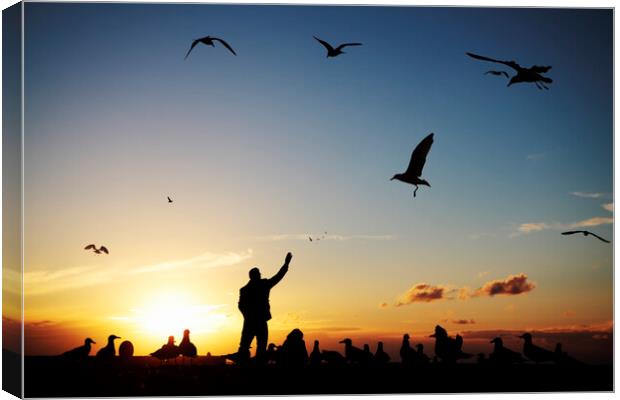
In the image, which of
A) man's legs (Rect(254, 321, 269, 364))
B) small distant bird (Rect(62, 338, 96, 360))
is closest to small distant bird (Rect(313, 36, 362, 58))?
man's legs (Rect(254, 321, 269, 364))

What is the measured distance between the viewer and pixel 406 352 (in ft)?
52.7

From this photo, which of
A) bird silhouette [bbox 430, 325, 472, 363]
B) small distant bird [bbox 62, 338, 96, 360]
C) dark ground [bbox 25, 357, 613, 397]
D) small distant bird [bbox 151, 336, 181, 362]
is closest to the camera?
dark ground [bbox 25, 357, 613, 397]

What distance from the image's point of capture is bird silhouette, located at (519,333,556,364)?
51.3 feet

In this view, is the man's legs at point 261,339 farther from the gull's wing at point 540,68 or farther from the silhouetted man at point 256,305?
the gull's wing at point 540,68

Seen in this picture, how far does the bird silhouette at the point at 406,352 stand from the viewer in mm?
15938

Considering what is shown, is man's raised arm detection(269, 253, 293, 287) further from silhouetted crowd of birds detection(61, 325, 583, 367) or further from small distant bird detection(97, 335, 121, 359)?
small distant bird detection(97, 335, 121, 359)

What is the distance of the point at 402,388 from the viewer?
15125 millimetres

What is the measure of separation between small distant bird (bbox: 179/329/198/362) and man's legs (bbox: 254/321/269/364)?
2.78ft

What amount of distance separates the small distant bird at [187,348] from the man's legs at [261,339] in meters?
0.85

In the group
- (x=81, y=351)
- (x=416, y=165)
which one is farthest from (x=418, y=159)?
(x=81, y=351)

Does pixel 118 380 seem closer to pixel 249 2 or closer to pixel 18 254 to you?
pixel 18 254

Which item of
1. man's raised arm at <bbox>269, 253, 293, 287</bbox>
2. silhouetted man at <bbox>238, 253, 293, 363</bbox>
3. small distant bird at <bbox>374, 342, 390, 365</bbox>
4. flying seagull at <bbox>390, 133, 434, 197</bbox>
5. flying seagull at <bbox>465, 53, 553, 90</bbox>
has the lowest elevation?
small distant bird at <bbox>374, 342, 390, 365</bbox>

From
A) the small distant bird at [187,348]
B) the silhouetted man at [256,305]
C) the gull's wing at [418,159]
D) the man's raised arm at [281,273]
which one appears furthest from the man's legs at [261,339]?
the gull's wing at [418,159]

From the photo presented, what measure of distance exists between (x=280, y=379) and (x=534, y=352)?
3.31m
